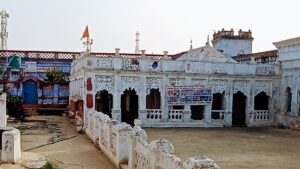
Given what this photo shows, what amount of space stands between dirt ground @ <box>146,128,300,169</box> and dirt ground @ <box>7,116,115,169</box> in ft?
8.91

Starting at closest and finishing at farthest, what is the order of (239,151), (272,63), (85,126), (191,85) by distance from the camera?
1. (239,151)
2. (85,126)
3. (191,85)
4. (272,63)

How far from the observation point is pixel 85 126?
16.9m

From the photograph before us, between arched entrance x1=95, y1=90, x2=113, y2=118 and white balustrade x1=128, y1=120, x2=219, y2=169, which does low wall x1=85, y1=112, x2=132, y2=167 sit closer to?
white balustrade x1=128, y1=120, x2=219, y2=169

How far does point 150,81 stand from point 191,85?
230 centimetres

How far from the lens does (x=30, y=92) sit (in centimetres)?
2698

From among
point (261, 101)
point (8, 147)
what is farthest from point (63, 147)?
point (261, 101)

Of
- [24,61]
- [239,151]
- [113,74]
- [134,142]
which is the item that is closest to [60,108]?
[24,61]

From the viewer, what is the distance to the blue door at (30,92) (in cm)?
2689

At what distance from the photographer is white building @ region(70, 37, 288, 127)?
59.7ft

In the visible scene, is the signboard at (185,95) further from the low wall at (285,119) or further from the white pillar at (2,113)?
the white pillar at (2,113)

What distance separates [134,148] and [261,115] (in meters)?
14.5

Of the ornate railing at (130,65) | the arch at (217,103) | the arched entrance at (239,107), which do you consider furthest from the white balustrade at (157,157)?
the arched entrance at (239,107)

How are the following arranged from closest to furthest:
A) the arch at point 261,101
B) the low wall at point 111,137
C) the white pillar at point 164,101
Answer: the low wall at point 111,137, the white pillar at point 164,101, the arch at point 261,101

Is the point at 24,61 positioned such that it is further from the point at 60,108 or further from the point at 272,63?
the point at 272,63
